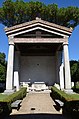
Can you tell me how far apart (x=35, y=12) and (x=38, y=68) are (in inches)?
302

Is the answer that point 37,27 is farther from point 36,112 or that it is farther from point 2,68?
point 36,112

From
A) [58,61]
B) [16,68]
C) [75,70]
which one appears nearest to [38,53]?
[58,61]

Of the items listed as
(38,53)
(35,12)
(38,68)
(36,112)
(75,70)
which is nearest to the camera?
(36,112)

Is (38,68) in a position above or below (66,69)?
above

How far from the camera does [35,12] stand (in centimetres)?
2681

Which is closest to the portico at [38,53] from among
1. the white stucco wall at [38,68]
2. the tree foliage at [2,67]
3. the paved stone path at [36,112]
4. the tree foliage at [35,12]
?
the white stucco wall at [38,68]

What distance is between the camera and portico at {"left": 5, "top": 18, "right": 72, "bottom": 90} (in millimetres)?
18797

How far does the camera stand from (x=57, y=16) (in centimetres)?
2691

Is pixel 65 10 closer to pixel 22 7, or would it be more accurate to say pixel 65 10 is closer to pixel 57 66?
pixel 22 7

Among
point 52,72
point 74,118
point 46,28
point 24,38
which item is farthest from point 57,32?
point 74,118

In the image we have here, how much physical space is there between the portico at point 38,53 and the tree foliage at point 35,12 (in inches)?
196

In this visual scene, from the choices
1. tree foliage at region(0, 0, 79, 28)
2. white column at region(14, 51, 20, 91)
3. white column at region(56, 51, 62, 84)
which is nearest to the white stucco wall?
white column at region(56, 51, 62, 84)

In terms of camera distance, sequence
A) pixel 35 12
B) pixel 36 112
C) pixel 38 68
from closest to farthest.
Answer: pixel 36 112
pixel 38 68
pixel 35 12

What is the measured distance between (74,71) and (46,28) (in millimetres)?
8905
